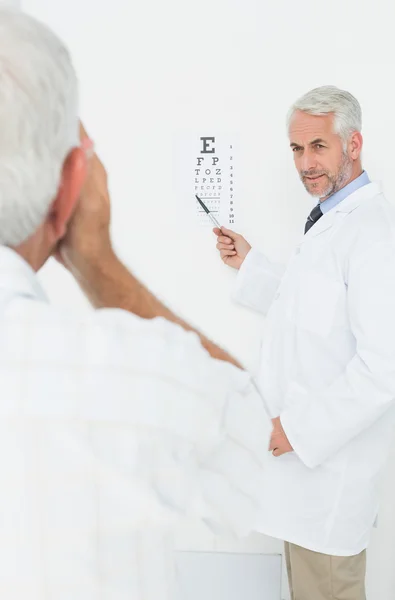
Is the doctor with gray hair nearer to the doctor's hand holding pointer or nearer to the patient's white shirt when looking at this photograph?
the doctor's hand holding pointer

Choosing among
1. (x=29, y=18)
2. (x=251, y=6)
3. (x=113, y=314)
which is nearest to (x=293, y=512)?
(x=113, y=314)

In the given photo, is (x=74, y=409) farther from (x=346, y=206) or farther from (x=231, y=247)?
(x=231, y=247)

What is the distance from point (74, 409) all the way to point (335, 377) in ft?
2.61

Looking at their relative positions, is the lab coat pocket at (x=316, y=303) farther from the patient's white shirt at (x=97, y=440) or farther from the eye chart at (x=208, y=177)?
the patient's white shirt at (x=97, y=440)

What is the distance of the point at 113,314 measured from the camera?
1.40 feet

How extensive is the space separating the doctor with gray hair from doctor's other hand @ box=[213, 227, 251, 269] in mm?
199

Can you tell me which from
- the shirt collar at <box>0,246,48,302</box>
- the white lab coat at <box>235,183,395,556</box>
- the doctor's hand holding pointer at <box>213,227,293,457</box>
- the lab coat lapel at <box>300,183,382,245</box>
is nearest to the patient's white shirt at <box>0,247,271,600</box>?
the shirt collar at <box>0,246,48,302</box>

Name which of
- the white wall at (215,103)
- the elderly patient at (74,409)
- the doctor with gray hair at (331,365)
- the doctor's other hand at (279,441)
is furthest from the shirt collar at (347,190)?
the elderly patient at (74,409)

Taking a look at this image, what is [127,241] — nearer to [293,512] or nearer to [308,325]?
[308,325]

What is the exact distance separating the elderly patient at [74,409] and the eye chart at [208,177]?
0.99 m

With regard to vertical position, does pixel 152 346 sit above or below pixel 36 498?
above

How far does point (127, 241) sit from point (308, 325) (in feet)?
1.91

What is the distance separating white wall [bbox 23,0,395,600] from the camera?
1343 mm

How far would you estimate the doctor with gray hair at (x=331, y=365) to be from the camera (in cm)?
104
